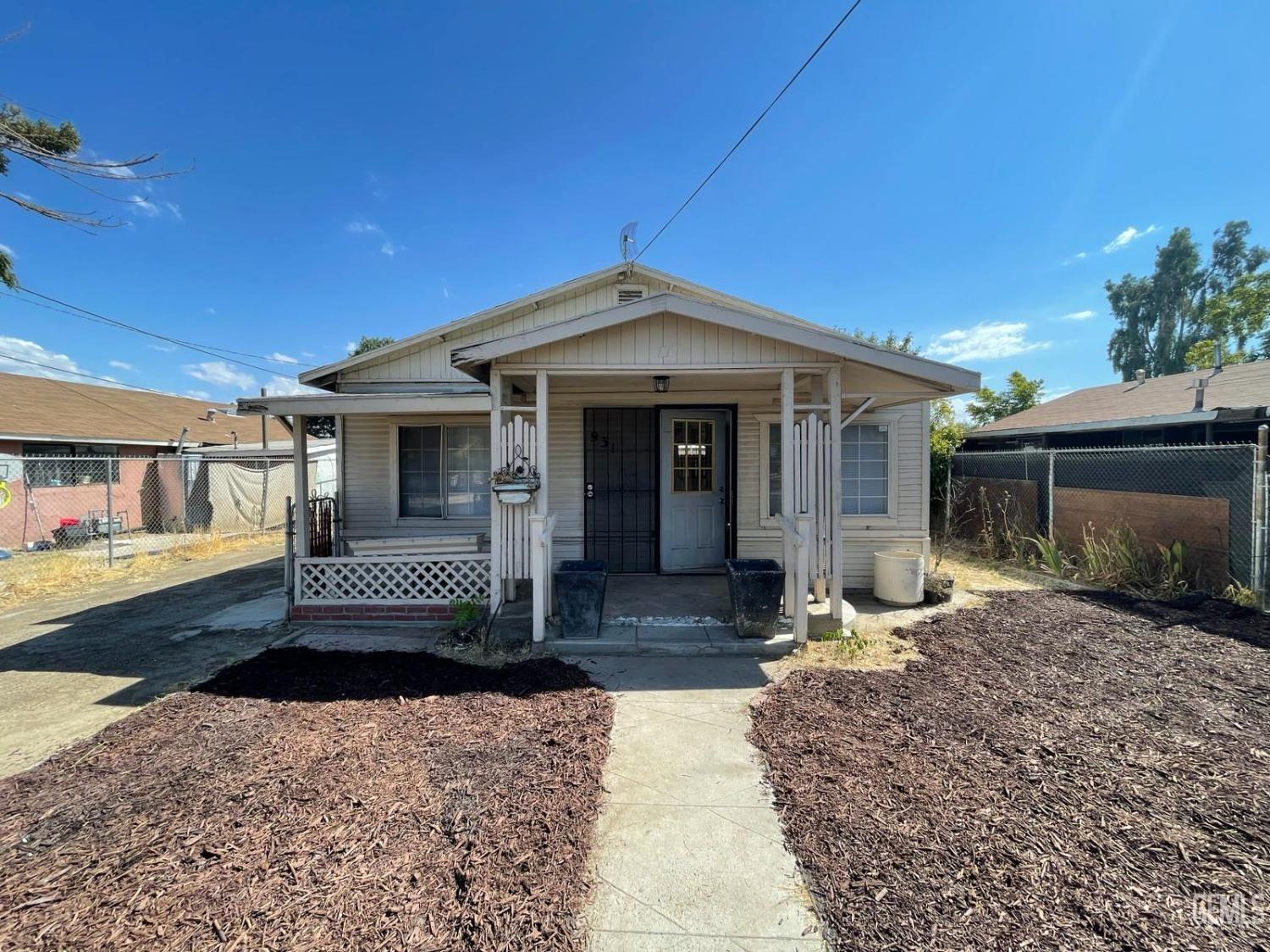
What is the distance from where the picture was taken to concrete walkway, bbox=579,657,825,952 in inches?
74.9

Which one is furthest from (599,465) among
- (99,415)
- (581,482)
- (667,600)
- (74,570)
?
(99,415)

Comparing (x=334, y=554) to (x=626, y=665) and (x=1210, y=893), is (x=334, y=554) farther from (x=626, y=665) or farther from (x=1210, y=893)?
(x=1210, y=893)

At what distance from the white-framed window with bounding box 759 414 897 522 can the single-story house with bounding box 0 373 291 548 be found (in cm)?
1184

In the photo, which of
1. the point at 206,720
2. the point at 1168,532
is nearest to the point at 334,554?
the point at 206,720

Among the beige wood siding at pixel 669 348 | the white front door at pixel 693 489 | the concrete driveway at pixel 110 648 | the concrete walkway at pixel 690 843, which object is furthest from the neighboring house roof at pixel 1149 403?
the concrete driveway at pixel 110 648

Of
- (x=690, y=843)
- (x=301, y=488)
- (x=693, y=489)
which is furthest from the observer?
(x=693, y=489)

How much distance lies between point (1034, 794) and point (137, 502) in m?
18.6

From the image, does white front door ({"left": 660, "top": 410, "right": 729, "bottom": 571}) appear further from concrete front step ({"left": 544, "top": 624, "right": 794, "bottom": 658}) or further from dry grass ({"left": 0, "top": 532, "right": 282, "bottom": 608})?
dry grass ({"left": 0, "top": 532, "right": 282, "bottom": 608})

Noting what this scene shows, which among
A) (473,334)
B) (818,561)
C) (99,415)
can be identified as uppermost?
(473,334)

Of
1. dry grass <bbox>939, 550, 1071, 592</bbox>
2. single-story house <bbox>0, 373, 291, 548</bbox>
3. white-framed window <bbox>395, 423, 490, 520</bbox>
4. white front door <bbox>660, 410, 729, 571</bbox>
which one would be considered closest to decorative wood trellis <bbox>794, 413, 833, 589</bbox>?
white front door <bbox>660, 410, 729, 571</bbox>

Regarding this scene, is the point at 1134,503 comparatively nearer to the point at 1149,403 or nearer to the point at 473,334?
the point at 1149,403

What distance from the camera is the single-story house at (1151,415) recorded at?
28.7 ft

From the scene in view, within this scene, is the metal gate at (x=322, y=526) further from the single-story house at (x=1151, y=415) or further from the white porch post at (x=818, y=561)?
the single-story house at (x=1151, y=415)

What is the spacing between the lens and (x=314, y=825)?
2383 millimetres
